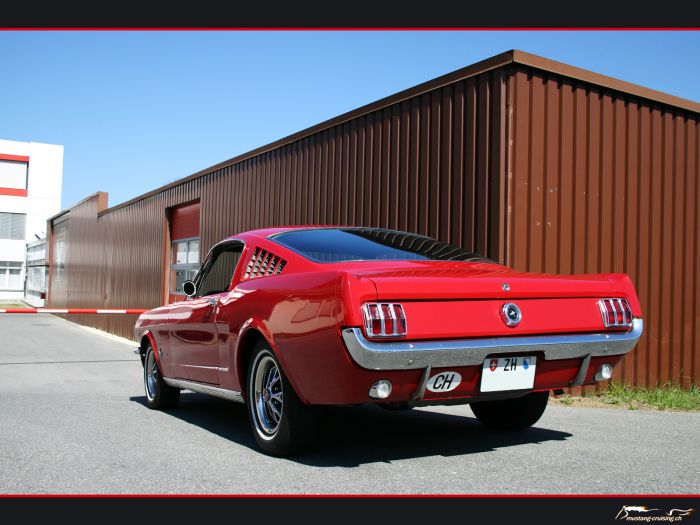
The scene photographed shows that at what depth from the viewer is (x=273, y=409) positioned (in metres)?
4.60

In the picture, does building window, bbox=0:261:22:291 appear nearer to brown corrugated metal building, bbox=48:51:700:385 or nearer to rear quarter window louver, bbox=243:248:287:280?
brown corrugated metal building, bbox=48:51:700:385

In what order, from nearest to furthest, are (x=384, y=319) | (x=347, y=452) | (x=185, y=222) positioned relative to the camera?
(x=384, y=319) → (x=347, y=452) → (x=185, y=222)

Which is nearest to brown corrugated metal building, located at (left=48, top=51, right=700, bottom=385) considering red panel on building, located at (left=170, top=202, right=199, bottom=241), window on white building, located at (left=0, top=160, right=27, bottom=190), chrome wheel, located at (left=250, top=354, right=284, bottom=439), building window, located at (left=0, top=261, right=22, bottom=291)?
chrome wheel, located at (left=250, top=354, right=284, bottom=439)

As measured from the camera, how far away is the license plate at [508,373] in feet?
13.6

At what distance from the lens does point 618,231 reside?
8898 millimetres

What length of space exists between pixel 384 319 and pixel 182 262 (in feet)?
49.5

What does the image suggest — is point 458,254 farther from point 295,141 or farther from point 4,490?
point 295,141

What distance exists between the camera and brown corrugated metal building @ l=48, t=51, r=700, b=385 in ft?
26.7

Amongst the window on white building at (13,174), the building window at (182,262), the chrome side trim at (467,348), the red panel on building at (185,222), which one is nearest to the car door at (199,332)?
the chrome side trim at (467,348)

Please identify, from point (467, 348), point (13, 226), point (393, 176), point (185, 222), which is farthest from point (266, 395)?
point (13, 226)

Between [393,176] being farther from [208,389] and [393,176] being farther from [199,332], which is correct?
[208,389]

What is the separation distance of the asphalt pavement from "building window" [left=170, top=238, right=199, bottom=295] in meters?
9.80

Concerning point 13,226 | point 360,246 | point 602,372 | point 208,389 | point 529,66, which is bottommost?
point 208,389
